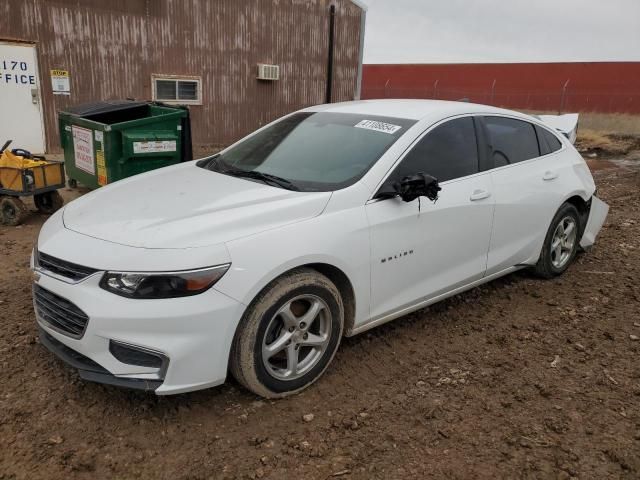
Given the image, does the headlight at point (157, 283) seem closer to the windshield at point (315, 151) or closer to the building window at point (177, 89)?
the windshield at point (315, 151)

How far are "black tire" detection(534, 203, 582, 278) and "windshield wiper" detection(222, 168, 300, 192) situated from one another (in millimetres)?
2522

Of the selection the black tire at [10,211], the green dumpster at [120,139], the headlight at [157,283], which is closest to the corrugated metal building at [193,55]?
the green dumpster at [120,139]

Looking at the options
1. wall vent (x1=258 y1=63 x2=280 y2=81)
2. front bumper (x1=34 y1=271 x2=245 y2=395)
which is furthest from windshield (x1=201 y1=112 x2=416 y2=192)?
wall vent (x1=258 y1=63 x2=280 y2=81)

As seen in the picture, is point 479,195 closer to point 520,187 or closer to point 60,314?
point 520,187

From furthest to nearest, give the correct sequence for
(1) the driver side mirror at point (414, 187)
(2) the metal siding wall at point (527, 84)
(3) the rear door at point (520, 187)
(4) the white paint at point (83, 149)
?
(2) the metal siding wall at point (527, 84)
(4) the white paint at point (83, 149)
(3) the rear door at point (520, 187)
(1) the driver side mirror at point (414, 187)

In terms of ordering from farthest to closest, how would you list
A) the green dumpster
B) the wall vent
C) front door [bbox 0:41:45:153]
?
the wall vent, front door [bbox 0:41:45:153], the green dumpster

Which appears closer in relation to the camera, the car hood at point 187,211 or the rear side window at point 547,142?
the car hood at point 187,211

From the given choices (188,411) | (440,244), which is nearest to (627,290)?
(440,244)

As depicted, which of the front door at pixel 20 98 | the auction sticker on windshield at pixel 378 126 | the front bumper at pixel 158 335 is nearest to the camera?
the front bumper at pixel 158 335

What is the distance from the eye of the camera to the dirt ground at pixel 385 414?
2.53m

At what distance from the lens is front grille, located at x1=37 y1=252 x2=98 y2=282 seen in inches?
103

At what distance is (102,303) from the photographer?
2.53m

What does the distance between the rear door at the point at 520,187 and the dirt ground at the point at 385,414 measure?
60 cm

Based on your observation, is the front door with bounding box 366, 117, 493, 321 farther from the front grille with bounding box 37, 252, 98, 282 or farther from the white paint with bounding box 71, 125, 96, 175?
the white paint with bounding box 71, 125, 96, 175
